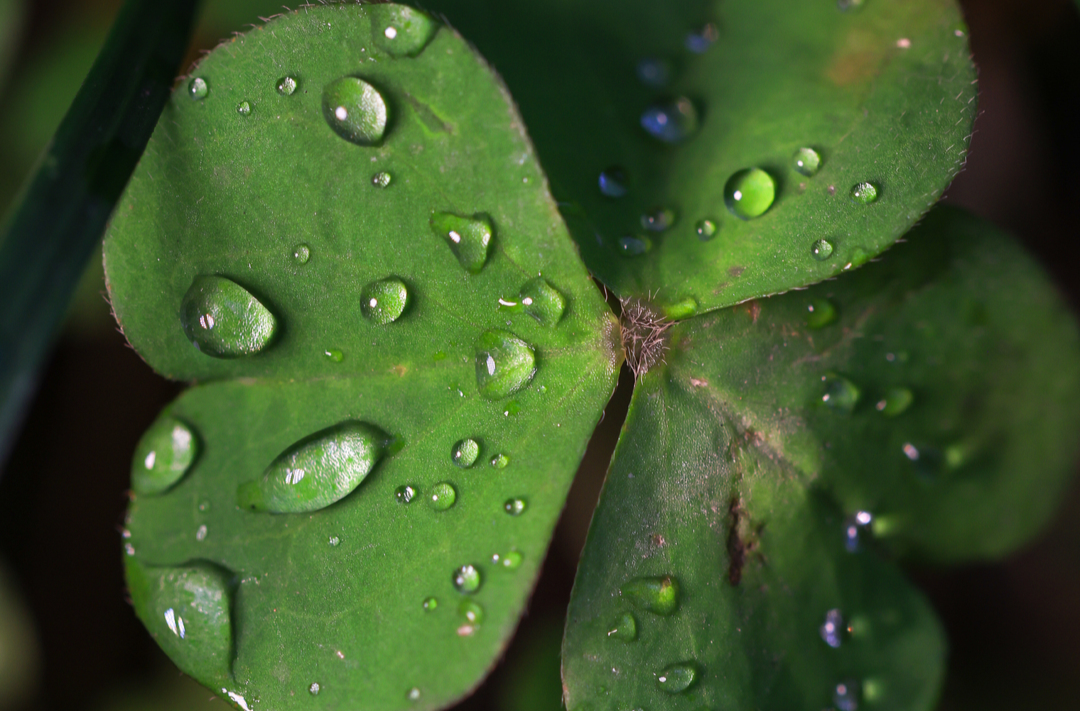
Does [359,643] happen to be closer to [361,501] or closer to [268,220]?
[361,501]

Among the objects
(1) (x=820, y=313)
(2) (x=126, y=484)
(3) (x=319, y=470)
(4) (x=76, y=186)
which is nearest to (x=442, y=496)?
(3) (x=319, y=470)

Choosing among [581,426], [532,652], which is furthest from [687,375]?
[532,652]

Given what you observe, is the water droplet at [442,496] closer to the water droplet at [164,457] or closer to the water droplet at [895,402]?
the water droplet at [164,457]

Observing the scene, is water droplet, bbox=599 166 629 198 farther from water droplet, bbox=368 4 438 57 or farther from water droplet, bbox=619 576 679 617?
water droplet, bbox=619 576 679 617

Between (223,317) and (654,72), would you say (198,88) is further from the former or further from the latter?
(654,72)

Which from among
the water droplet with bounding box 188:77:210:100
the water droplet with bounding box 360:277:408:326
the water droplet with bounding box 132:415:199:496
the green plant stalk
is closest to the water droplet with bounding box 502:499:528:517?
the water droplet with bounding box 360:277:408:326

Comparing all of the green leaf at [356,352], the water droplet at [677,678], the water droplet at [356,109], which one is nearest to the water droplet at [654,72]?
the green leaf at [356,352]
